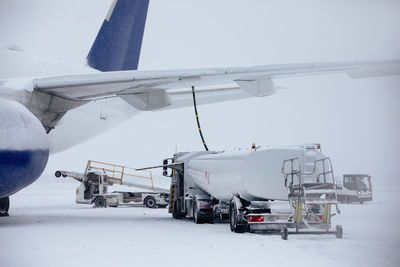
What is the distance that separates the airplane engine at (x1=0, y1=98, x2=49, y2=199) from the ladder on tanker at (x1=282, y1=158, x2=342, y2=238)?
5.67 meters

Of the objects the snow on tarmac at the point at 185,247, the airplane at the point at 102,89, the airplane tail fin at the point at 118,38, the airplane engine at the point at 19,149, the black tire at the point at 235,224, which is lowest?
the snow on tarmac at the point at 185,247

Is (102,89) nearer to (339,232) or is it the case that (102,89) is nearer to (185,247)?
(185,247)

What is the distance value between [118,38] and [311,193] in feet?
26.8

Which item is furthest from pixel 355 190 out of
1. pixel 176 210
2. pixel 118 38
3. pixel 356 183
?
pixel 118 38

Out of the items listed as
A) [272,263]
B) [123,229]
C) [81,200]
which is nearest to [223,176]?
[123,229]

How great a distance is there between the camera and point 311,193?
8.04 meters

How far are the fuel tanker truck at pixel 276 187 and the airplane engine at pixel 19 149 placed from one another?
5665mm

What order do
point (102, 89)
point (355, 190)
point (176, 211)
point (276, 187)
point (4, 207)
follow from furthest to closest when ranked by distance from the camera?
point (355, 190)
point (176, 211)
point (4, 207)
point (102, 89)
point (276, 187)

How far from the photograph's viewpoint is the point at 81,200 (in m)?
20.0

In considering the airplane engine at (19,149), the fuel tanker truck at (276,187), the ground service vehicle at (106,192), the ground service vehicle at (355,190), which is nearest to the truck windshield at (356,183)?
the ground service vehicle at (355,190)

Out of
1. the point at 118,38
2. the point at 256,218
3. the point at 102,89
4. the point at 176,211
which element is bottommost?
the point at 256,218

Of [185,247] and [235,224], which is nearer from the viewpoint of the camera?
[185,247]

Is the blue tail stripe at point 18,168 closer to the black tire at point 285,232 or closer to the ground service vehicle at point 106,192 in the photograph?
the black tire at point 285,232

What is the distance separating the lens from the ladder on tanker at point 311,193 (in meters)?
8.04
